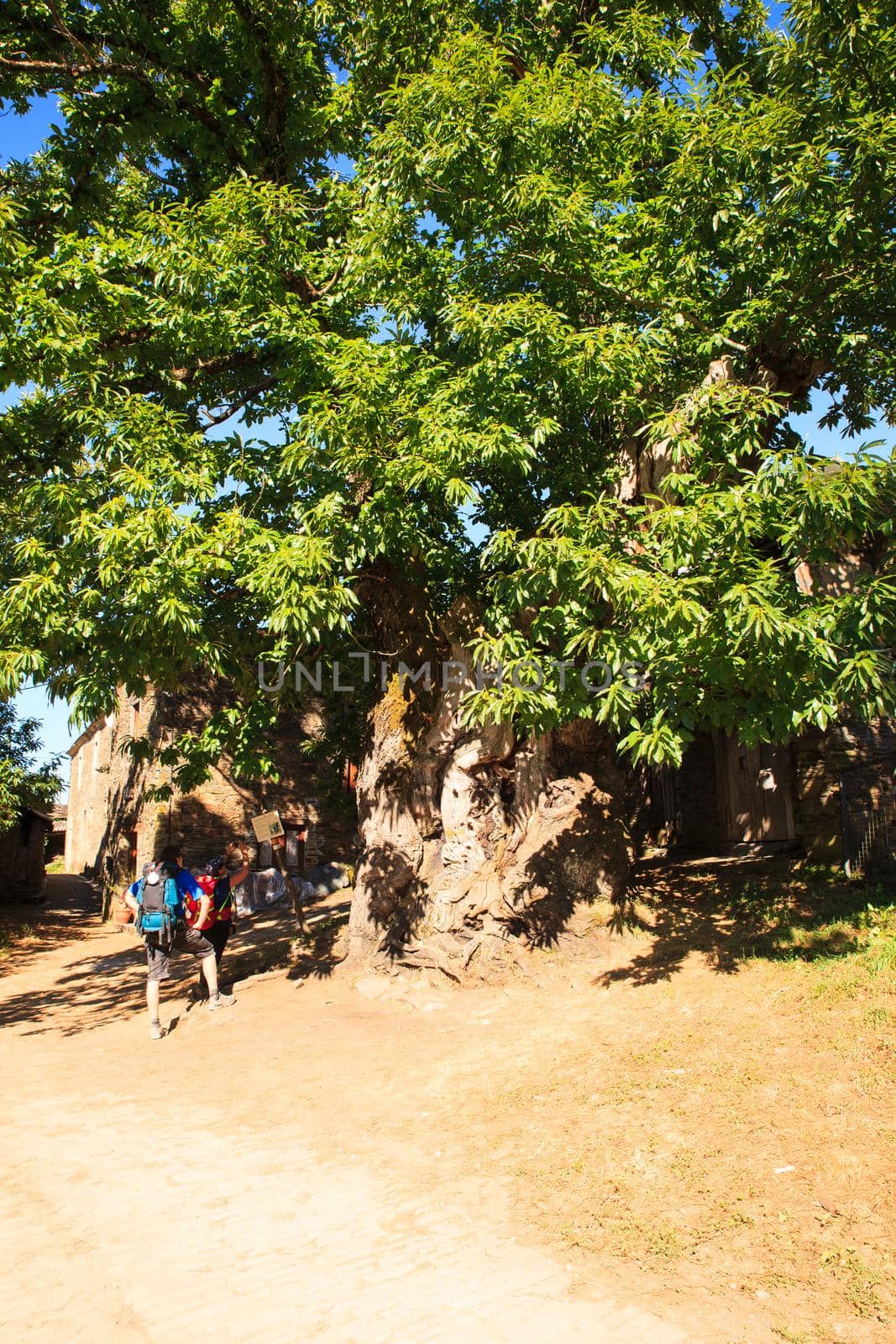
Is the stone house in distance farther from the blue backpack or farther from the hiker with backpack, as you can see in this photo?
the blue backpack

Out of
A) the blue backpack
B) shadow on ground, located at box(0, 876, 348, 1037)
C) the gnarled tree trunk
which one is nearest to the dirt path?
the gnarled tree trunk

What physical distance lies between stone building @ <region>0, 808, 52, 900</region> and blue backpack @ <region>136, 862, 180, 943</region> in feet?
45.0

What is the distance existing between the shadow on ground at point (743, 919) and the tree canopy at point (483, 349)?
1914 mm

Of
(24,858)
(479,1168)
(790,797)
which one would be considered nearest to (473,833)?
(479,1168)

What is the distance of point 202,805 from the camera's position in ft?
58.4

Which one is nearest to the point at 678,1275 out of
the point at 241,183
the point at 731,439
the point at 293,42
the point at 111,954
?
the point at 731,439

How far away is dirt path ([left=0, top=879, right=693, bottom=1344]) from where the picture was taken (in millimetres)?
3670

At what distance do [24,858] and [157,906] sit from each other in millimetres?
15573

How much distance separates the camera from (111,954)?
47.8ft

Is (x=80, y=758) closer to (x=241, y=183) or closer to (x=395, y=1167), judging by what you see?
(x=241, y=183)

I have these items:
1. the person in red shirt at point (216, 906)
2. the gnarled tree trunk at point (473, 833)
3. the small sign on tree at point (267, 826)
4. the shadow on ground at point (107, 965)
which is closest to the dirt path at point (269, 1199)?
the person in red shirt at point (216, 906)

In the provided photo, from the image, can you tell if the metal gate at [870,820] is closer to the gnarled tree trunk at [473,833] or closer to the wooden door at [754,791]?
the wooden door at [754,791]

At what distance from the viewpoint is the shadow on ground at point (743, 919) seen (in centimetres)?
796

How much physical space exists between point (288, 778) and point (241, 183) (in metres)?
13.1
